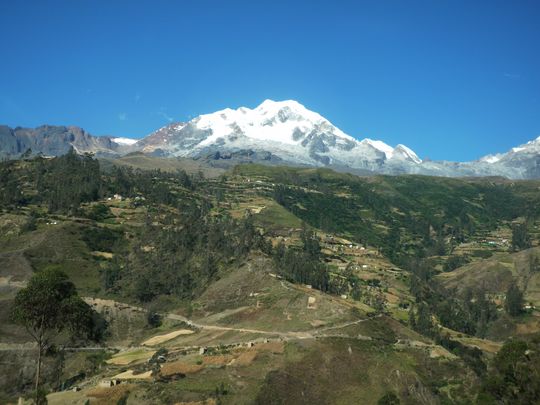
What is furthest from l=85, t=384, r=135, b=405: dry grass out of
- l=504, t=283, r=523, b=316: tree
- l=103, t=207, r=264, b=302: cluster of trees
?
l=504, t=283, r=523, b=316: tree

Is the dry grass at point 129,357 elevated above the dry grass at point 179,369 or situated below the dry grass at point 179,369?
below

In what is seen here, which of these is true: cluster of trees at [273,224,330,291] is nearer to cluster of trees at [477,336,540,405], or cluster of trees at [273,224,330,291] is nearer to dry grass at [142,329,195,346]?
dry grass at [142,329,195,346]

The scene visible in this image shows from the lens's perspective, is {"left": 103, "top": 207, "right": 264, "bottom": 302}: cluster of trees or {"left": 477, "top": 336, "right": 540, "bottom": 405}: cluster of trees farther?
{"left": 103, "top": 207, "right": 264, "bottom": 302}: cluster of trees

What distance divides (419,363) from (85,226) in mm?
130142

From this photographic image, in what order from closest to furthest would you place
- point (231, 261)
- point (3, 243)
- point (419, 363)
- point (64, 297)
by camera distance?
point (64, 297) → point (419, 363) → point (231, 261) → point (3, 243)

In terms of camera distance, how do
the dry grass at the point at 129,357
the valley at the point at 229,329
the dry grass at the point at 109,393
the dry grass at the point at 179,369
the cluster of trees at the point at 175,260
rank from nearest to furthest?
the dry grass at the point at 109,393 < the valley at the point at 229,329 < the dry grass at the point at 179,369 < the dry grass at the point at 129,357 < the cluster of trees at the point at 175,260

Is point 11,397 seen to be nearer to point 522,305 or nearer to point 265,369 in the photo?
point 265,369

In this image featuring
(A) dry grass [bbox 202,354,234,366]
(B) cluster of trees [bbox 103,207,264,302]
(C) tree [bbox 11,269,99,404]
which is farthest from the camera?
(B) cluster of trees [bbox 103,207,264,302]

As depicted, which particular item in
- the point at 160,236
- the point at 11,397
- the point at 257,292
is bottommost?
the point at 11,397

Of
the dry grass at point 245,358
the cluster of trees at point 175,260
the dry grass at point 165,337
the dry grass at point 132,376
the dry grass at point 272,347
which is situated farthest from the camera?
the cluster of trees at point 175,260

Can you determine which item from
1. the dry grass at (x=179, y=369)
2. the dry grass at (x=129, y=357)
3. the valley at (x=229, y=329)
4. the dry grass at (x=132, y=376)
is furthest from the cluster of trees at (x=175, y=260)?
the dry grass at (x=132, y=376)

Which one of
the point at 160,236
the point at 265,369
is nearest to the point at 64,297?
the point at 265,369

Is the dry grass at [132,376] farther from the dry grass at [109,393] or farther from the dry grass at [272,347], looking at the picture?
the dry grass at [272,347]

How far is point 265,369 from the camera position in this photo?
89.2 metres
